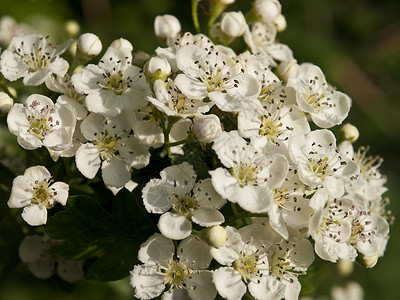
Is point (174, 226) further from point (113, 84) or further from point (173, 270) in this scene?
point (113, 84)

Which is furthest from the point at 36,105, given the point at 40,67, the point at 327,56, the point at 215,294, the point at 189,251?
the point at 327,56

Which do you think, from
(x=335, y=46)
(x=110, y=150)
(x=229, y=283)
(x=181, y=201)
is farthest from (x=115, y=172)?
(x=335, y=46)

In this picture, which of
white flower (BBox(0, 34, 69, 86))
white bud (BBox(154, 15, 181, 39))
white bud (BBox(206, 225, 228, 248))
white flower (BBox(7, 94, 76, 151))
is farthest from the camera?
white bud (BBox(154, 15, 181, 39))

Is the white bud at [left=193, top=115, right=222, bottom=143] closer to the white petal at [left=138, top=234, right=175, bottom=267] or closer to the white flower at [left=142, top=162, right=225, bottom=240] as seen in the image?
the white flower at [left=142, top=162, right=225, bottom=240]

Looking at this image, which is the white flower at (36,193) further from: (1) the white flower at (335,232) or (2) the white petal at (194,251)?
(1) the white flower at (335,232)

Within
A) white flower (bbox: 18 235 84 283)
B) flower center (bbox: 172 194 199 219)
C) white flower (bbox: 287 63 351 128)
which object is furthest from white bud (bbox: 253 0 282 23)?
white flower (bbox: 18 235 84 283)
